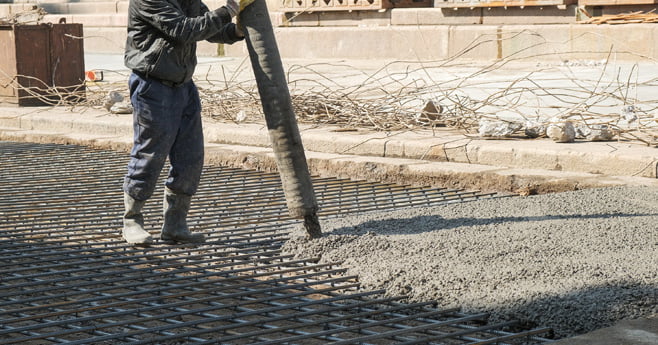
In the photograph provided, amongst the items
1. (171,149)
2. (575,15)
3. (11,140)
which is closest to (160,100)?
(171,149)

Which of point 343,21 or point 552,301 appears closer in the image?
point 552,301

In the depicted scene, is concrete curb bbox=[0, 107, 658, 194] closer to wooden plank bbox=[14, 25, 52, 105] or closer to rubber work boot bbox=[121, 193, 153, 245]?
rubber work boot bbox=[121, 193, 153, 245]

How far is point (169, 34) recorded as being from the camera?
4688mm

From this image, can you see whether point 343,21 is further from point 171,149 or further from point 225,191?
point 171,149

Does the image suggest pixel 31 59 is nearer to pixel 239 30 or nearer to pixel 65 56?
pixel 65 56

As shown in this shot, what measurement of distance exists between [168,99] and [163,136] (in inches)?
7.1

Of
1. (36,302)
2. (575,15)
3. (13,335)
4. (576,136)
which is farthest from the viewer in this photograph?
(575,15)

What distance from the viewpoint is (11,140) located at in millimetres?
9719

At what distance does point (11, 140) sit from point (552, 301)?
23.7 feet

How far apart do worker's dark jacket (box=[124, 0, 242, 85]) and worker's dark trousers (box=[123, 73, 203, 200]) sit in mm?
80

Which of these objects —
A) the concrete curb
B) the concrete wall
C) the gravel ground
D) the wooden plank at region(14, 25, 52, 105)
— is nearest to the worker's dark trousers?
the gravel ground

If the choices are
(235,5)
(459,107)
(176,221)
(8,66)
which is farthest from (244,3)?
(8,66)

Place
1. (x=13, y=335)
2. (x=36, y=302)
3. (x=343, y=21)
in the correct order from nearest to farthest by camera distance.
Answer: (x=13, y=335)
(x=36, y=302)
(x=343, y=21)

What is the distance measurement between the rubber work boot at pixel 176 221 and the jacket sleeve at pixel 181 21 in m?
0.83
